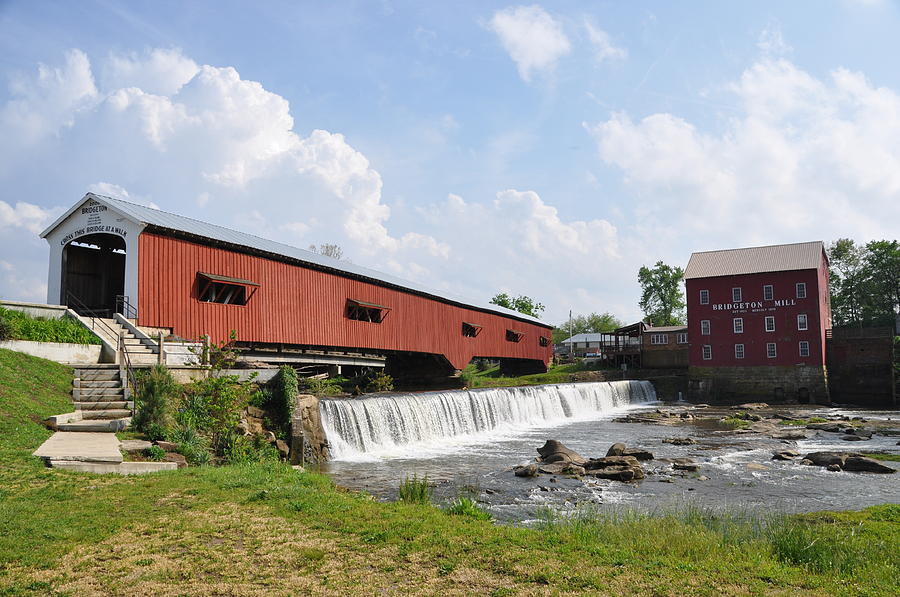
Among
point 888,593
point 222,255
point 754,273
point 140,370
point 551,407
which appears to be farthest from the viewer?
point 754,273

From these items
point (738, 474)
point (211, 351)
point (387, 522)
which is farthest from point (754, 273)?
point (387, 522)

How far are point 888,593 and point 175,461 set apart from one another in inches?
394

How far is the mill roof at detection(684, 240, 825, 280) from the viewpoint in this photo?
138ft

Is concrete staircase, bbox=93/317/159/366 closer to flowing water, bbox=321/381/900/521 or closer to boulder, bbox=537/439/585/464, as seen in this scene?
flowing water, bbox=321/381/900/521

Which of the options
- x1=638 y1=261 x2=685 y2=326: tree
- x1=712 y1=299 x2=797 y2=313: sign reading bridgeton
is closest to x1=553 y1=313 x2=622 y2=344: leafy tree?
x1=638 y1=261 x2=685 y2=326: tree

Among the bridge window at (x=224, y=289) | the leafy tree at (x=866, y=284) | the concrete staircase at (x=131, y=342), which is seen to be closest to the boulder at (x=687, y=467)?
the concrete staircase at (x=131, y=342)

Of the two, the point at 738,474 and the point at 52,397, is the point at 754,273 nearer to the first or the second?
the point at 738,474

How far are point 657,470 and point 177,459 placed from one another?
11.0m

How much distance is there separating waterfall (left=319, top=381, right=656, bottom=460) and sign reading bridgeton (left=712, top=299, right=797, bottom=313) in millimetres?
14667

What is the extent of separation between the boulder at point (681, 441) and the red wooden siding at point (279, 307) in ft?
42.6

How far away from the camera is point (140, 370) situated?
45.9 ft

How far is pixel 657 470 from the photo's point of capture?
1491 centimetres

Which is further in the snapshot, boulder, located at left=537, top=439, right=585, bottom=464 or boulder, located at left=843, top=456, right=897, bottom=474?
boulder, located at left=537, top=439, right=585, bottom=464

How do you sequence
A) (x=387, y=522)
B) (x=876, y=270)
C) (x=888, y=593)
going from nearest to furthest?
(x=888, y=593), (x=387, y=522), (x=876, y=270)
